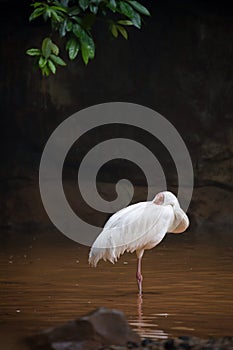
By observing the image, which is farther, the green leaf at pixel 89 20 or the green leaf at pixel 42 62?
the green leaf at pixel 42 62

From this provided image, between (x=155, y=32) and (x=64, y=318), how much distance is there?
28.6 feet

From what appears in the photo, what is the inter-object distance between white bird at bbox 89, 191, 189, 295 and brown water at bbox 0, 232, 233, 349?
0.29 metres

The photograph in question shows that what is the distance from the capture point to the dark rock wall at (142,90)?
1398 cm

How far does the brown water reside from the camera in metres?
5.99

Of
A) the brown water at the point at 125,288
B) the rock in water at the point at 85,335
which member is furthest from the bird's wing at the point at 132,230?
the rock in water at the point at 85,335

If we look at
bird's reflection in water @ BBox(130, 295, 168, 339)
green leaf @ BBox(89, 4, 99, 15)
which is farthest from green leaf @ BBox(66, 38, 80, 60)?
bird's reflection in water @ BBox(130, 295, 168, 339)

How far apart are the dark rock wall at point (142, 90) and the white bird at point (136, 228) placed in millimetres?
5895

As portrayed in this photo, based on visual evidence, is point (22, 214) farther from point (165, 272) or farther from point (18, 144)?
point (165, 272)

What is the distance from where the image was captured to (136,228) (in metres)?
7.93

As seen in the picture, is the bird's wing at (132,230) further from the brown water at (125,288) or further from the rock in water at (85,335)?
the rock in water at (85,335)

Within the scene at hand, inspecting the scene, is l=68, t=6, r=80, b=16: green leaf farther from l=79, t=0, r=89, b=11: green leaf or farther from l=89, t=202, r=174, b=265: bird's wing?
l=89, t=202, r=174, b=265: bird's wing

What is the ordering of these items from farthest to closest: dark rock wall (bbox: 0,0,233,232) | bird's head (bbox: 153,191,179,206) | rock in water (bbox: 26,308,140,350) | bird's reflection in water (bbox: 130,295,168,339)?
1. dark rock wall (bbox: 0,0,233,232)
2. bird's head (bbox: 153,191,179,206)
3. bird's reflection in water (bbox: 130,295,168,339)
4. rock in water (bbox: 26,308,140,350)

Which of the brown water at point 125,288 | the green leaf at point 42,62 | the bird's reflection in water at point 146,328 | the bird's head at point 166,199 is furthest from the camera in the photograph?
the bird's head at point 166,199

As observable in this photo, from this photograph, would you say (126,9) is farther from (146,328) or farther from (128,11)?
(146,328)
